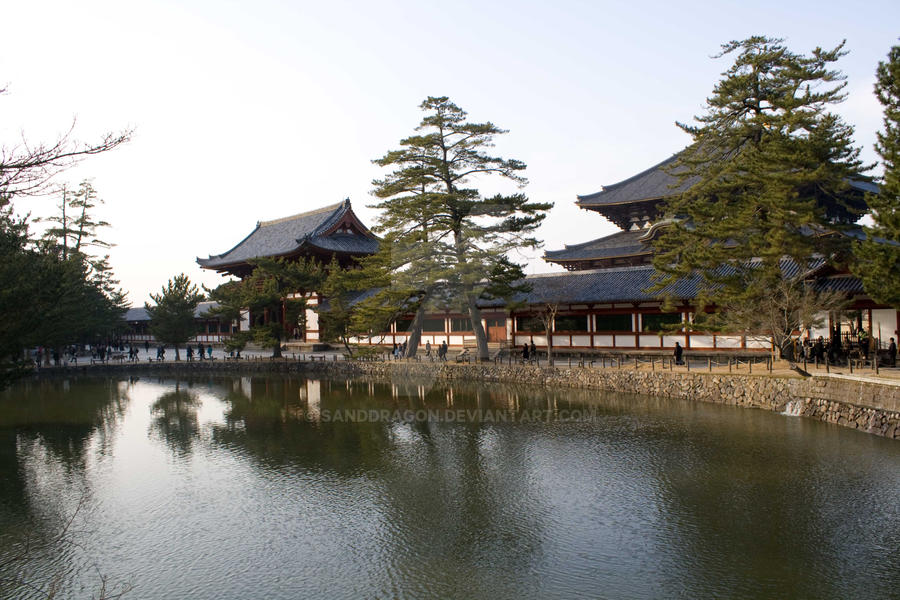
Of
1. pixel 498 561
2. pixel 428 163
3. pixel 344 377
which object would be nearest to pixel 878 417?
pixel 498 561

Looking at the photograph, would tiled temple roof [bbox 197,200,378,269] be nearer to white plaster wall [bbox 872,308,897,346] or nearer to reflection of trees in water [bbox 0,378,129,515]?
reflection of trees in water [bbox 0,378,129,515]

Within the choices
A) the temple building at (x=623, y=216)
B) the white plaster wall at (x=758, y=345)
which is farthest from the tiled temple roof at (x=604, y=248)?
the white plaster wall at (x=758, y=345)

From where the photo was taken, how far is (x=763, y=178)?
68.5ft

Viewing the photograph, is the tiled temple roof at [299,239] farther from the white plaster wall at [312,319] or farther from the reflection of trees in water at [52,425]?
the reflection of trees in water at [52,425]

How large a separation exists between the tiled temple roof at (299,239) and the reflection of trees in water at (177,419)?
1535 cm

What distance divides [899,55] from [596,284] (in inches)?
641

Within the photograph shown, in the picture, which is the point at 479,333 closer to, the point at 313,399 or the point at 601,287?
the point at 601,287

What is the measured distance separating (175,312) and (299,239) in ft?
31.6

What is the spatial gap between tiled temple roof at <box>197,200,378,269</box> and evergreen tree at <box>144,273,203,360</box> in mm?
4680

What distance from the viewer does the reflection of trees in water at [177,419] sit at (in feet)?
60.0

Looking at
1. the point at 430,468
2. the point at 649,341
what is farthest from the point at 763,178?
the point at 430,468

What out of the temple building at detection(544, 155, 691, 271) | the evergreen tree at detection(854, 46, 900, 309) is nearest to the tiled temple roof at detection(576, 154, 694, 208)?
the temple building at detection(544, 155, 691, 271)

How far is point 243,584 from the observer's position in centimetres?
864

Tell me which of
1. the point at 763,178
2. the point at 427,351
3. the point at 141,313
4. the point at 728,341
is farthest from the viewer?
the point at 141,313
